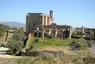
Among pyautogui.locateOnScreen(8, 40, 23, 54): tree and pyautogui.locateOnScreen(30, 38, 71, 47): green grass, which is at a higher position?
pyautogui.locateOnScreen(30, 38, 71, 47): green grass

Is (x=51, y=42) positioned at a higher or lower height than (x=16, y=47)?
higher

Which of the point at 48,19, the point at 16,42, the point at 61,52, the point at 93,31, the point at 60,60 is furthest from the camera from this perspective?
the point at 48,19

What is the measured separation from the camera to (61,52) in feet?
118

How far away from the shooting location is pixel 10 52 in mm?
42156

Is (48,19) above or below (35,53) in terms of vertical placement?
above

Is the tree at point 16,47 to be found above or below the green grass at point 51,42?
below

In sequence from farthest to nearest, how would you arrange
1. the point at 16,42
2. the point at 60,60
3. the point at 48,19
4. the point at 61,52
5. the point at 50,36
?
the point at 48,19 < the point at 50,36 < the point at 16,42 < the point at 61,52 < the point at 60,60

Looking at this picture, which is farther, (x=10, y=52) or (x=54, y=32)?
(x=54, y=32)

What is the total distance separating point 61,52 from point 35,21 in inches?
789

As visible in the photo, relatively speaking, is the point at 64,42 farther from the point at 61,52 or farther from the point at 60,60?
the point at 60,60

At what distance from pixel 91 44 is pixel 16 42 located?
12848 mm

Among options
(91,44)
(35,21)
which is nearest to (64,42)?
(91,44)

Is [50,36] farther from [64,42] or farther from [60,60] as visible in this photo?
[60,60]

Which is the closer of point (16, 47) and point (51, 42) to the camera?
point (16, 47)
